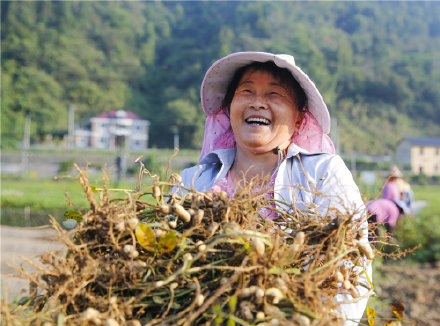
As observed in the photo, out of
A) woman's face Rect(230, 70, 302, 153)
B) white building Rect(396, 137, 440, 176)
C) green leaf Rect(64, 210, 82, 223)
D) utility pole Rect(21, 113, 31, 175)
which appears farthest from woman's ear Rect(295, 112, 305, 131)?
white building Rect(396, 137, 440, 176)

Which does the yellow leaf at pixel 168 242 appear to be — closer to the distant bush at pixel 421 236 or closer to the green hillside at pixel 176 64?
the distant bush at pixel 421 236

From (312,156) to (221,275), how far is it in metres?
0.80

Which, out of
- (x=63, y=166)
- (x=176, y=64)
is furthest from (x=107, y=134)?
(x=63, y=166)

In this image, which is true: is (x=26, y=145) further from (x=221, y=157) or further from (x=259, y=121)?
(x=259, y=121)

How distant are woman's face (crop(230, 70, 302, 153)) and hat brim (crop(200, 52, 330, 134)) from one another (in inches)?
2.9

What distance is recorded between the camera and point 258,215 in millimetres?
1067

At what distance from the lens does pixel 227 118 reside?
77.7 inches

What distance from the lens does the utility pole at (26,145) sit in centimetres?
3697

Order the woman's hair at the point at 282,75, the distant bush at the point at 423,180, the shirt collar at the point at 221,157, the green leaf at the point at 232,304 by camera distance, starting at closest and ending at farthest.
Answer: the green leaf at the point at 232,304 → the woman's hair at the point at 282,75 → the shirt collar at the point at 221,157 → the distant bush at the point at 423,180

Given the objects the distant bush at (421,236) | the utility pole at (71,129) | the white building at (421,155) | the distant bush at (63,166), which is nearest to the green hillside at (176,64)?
the utility pole at (71,129)

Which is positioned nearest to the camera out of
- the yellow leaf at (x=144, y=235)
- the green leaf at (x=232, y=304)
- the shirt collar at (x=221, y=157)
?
the green leaf at (x=232, y=304)

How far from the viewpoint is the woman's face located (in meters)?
1.59

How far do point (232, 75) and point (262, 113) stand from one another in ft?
1.17

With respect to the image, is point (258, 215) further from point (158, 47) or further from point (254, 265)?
point (158, 47)
